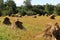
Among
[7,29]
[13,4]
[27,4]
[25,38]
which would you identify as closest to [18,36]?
[25,38]

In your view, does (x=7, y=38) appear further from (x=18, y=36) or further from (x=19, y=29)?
(x=19, y=29)

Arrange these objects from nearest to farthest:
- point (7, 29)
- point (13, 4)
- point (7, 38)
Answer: point (7, 38) → point (7, 29) → point (13, 4)

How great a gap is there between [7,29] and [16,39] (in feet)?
11.5

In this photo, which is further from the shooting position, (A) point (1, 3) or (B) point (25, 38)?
(A) point (1, 3)

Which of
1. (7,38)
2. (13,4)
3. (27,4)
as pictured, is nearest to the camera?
(7,38)

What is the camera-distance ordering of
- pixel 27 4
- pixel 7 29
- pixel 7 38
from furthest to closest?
pixel 27 4 → pixel 7 29 → pixel 7 38

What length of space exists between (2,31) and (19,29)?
9.41 feet

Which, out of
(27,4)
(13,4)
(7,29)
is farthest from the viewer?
(27,4)

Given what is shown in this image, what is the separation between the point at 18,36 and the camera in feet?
79.1

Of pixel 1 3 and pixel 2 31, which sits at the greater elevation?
pixel 2 31

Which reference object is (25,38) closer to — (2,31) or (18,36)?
(18,36)

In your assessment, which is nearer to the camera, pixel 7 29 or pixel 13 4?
pixel 7 29

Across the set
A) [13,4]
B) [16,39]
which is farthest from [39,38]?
[13,4]

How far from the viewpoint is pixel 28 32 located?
2653cm
